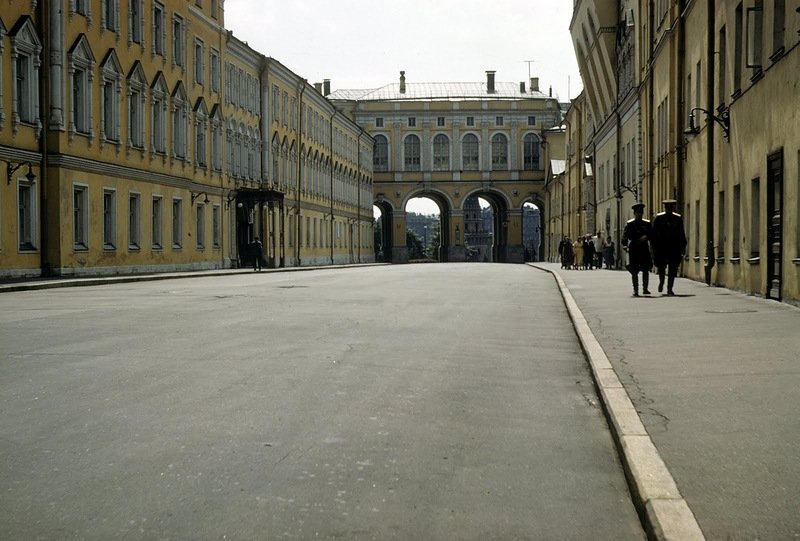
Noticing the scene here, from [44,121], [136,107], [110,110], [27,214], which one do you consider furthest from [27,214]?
[136,107]

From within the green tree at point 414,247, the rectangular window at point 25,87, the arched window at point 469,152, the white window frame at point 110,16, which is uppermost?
the arched window at point 469,152

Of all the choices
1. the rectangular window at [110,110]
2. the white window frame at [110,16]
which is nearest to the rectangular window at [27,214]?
the rectangular window at [110,110]

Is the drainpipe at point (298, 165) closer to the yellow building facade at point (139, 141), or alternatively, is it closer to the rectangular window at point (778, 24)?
the yellow building facade at point (139, 141)

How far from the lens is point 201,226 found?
157 feet

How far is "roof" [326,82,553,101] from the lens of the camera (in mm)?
116250

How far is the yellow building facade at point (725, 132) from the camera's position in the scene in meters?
16.9

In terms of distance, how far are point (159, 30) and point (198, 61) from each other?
507 cm

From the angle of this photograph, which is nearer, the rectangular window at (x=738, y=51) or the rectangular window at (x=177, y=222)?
the rectangular window at (x=738, y=51)

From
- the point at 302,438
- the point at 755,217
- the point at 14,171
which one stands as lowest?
the point at 302,438

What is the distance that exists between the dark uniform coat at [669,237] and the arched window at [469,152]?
90081 mm

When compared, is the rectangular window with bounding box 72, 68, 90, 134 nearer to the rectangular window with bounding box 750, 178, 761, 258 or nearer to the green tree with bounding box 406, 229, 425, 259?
the rectangular window with bounding box 750, 178, 761, 258

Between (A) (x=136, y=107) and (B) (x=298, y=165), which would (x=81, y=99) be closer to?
(A) (x=136, y=107)

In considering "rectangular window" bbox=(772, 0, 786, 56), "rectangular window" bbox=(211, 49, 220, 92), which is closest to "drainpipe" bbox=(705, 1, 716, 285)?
"rectangular window" bbox=(772, 0, 786, 56)

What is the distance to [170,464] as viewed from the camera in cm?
555
